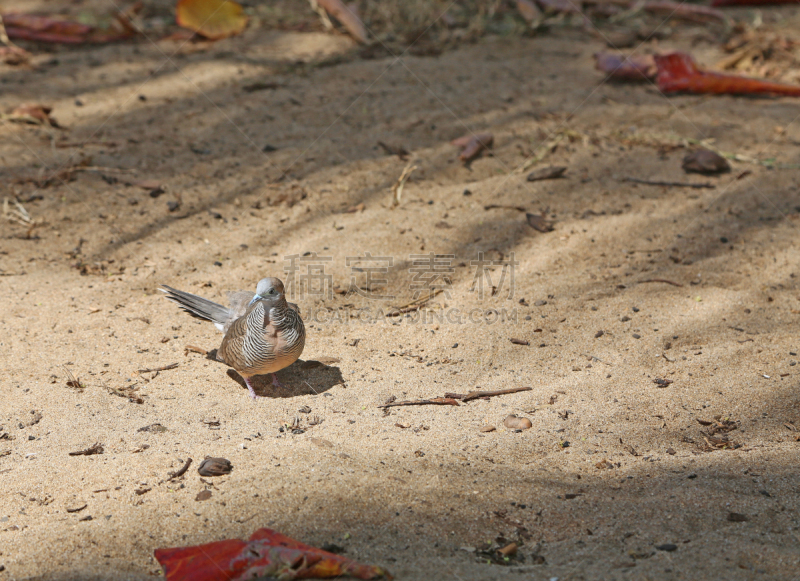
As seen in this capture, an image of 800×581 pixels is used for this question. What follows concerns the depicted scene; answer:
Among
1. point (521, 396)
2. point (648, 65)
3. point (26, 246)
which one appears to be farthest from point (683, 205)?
point (26, 246)

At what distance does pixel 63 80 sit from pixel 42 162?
164cm

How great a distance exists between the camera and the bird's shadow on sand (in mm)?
3842

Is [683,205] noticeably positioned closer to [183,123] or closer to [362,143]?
[362,143]

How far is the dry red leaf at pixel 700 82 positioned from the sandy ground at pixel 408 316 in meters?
0.14

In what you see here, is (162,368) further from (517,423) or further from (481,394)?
(517,423)

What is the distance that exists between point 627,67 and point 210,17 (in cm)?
473

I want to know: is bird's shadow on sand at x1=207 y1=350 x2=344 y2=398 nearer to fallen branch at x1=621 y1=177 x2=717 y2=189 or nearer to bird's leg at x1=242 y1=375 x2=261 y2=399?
bird's leg at x1=242 y1=375 x2=261 y2=399

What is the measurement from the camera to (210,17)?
7.67m

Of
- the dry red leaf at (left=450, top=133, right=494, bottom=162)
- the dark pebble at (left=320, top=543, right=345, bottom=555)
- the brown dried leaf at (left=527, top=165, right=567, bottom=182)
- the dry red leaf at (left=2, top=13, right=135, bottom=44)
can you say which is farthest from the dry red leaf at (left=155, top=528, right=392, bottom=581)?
the dry red leaf at (left=2, top=13, right=135, bottom=44)

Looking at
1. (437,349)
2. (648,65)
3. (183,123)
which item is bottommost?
(437,349)

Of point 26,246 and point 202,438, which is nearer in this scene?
point 202,438

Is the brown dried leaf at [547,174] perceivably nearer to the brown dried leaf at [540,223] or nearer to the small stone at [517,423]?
the brown dried leaf at [540,223]

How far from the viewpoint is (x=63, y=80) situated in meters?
6.68

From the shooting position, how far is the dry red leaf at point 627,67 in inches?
272
